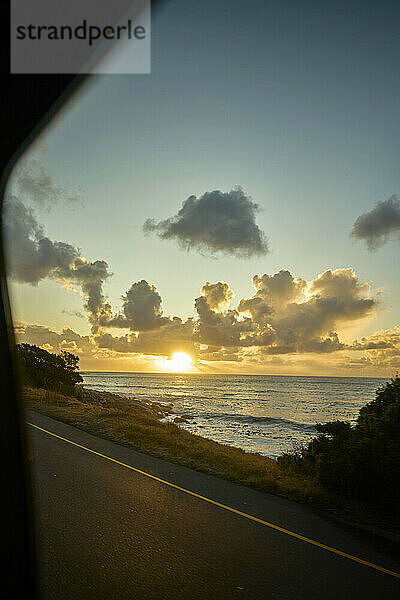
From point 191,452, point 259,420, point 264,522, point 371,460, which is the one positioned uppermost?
point 371,460

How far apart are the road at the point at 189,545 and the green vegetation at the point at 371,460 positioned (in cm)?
122

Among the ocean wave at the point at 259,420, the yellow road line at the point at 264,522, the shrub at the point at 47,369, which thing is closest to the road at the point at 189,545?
the yellow road line at the point at 264,522

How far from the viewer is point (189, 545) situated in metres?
6.65

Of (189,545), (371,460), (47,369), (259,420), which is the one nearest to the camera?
(189,545)

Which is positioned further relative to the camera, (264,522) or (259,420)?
(259,420)

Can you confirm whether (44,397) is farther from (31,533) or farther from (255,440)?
(31,533)

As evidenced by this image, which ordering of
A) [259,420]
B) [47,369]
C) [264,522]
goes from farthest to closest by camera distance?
[259,420], [47,369], [264,522]

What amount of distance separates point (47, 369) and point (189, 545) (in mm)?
41240

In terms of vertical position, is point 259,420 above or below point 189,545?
below

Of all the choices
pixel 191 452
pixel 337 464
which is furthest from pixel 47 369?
pixel 337 464

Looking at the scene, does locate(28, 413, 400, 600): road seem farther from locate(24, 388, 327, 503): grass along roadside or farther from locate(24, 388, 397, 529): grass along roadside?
locate(24, 388, 327, 503): grass along roadside

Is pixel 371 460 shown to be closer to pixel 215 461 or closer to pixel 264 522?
pixel 264 522

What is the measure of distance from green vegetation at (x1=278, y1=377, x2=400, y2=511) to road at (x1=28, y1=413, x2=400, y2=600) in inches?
48.2

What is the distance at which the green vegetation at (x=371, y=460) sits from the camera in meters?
8.82
